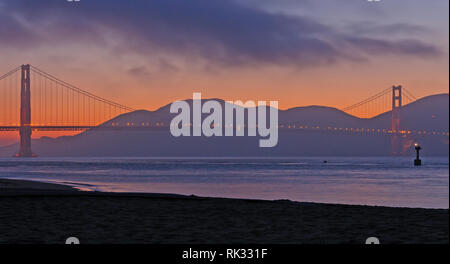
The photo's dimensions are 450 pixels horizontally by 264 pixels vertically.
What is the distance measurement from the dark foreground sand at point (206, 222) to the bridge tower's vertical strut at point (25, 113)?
346 feet

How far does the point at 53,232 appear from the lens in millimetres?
10930

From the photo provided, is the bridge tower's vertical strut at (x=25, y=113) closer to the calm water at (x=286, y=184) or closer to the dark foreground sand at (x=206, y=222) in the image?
the calm water at (x=286, y=184)

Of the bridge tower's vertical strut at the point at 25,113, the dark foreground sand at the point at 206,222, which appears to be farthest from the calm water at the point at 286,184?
the bridge tower's vertical strut at the point at 25,113

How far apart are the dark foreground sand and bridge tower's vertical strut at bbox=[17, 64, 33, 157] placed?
106 metres

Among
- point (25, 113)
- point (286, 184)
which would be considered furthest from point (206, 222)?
point (25, 113)

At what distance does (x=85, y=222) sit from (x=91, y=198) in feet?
24.0

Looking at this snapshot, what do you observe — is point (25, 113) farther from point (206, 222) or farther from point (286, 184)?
point (206, 222)

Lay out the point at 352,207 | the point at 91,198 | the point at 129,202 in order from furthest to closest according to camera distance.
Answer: the point at 91,198
the point at 129,202
the point at 352,207

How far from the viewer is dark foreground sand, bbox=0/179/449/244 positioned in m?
10.4

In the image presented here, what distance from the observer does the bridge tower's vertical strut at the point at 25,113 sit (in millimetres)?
119125
